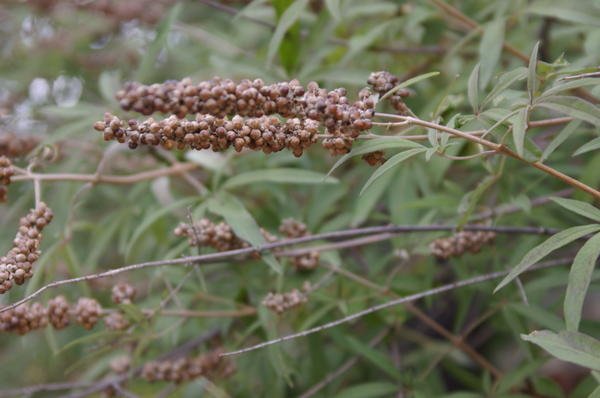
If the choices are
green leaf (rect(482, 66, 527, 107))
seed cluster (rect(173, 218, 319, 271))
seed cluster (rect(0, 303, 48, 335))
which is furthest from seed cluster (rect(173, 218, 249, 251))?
green leaf (rect(482, 66, 527, 107))

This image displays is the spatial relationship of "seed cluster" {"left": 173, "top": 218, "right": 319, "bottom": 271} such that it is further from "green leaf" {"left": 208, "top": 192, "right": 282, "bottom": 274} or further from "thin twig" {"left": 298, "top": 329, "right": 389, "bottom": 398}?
"thin twig" {"left": 298, "top": 329, "right": 389, "bottom": 398}

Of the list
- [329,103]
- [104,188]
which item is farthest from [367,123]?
[104,188]

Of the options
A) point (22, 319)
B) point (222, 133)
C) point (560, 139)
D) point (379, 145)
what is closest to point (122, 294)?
point (22, 319)

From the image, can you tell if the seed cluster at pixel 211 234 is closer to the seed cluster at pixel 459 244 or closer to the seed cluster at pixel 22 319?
the seed cluster at pixel 22 319

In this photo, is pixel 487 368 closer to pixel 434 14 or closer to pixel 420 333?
pixel 420 333

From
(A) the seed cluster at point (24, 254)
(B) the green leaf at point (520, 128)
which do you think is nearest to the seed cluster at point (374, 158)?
(B) the green leaf at point (520, 128)
